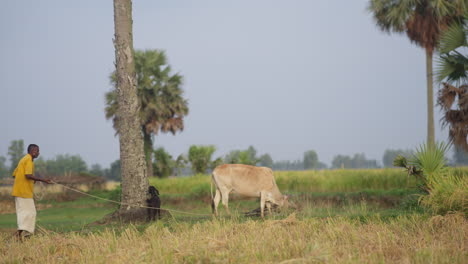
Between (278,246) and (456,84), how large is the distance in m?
13.9

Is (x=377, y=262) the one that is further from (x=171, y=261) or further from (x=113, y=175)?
(x=113, y=175)

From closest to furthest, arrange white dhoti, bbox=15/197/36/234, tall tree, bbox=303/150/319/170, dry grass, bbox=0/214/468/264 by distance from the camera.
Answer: dry grass, bbox=0/214/468/264 < white dhoti, bbox=15/197/36/234 < tall tree, bbox=303/150/319/170

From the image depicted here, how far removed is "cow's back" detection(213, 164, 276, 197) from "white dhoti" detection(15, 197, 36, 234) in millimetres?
4854

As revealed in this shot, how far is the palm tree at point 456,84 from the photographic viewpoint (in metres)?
17.2

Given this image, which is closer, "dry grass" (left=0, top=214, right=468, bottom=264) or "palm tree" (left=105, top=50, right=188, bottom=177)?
"dry grass" (left=0, top=214, right=468, bottom=264)

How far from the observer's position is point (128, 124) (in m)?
12.0

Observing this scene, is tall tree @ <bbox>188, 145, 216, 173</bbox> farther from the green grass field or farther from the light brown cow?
the green grass field

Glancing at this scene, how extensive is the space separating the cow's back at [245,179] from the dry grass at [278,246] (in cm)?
407

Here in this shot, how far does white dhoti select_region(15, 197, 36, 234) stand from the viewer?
9.23 metres

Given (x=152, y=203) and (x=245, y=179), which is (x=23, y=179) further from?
(x=245, y=179)

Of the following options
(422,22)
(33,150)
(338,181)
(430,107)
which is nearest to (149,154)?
(338,181)

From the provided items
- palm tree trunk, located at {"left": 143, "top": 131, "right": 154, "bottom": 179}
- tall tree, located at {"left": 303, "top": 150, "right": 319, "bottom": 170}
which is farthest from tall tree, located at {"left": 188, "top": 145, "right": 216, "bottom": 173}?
tall tree, located at {"left": 303, "top": 150, "right": 319, "bottom": 170}

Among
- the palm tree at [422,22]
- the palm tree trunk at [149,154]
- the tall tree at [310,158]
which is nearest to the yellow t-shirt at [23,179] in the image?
the palm tree at [422,22]

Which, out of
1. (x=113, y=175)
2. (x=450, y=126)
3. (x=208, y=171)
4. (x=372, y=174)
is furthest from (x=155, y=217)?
(x=113, y=175)
